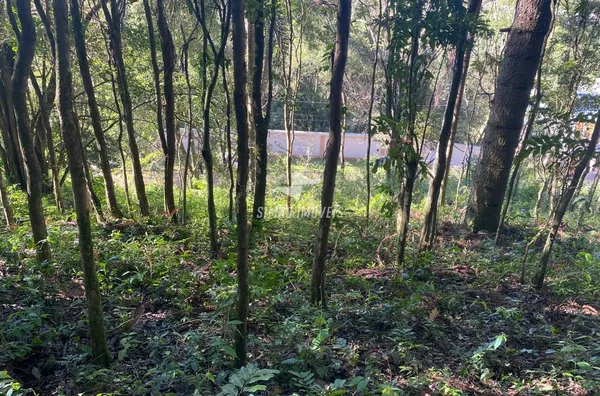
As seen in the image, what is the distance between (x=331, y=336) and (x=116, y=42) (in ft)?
17.4

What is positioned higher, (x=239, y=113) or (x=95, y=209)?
(x=239, y=113)

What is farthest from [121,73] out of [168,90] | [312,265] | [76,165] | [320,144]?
[320,144]

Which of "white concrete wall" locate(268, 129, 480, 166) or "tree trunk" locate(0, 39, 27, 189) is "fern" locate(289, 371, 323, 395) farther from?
"white concrete wall" locate(268, 129, 480, 166)

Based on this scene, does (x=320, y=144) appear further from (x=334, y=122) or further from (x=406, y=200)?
Result: (x=334, y=122)

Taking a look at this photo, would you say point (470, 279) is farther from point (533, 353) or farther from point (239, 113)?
point (239, 113)

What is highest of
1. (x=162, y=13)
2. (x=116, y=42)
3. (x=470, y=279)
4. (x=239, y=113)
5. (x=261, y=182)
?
(x=162, y=13)

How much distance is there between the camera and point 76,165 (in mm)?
2232

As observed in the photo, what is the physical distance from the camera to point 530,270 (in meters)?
4.43

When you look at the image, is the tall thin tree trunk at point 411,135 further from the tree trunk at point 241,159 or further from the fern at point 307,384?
the fern at point 307,384

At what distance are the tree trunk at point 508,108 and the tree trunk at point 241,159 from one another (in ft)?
16.0

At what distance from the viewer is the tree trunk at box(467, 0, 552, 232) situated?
→ 519cm

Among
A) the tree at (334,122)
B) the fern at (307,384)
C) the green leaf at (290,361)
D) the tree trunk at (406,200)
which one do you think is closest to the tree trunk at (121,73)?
the tree at (334,122)

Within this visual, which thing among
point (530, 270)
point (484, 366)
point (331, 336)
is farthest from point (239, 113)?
point (530, 270)

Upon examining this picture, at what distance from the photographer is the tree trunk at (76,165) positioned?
2.12 metres
